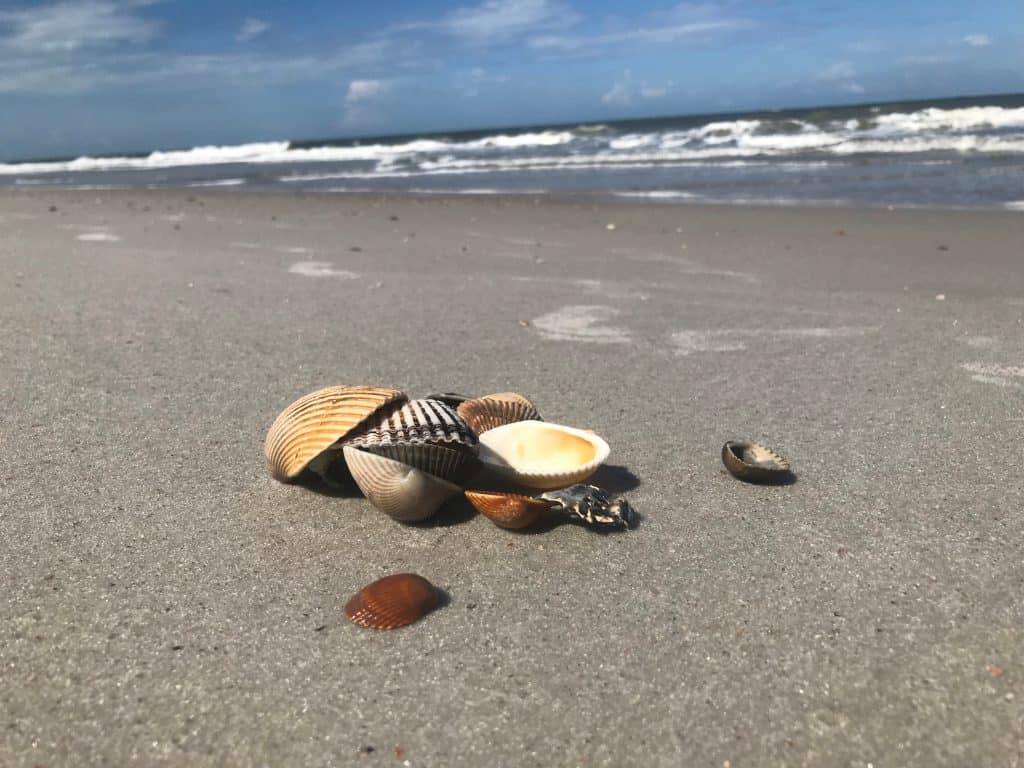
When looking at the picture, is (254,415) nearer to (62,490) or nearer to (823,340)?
(62,490)

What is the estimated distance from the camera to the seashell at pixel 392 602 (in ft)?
6.31

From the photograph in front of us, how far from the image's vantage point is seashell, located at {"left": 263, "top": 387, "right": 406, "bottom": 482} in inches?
94.1

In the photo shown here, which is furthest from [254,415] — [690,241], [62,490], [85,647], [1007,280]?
[690,241]

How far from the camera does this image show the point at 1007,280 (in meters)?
6.08

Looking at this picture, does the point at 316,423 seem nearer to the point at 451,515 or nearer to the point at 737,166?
the point at 451,515

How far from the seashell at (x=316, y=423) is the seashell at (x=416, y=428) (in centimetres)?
4

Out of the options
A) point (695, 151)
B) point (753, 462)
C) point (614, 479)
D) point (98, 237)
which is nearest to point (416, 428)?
point (614, 479)

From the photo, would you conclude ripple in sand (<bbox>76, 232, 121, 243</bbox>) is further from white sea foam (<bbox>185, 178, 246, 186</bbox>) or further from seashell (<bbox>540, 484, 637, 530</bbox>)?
A: white sea foam (<bbox>185, 178, 246, 186</bbox>)

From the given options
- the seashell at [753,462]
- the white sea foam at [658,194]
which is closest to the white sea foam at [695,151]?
the white sea foam at [658,194]

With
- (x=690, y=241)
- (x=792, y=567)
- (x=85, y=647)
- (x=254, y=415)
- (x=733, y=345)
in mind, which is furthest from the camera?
(x=690, y=241)

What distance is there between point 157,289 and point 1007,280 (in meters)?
5.85

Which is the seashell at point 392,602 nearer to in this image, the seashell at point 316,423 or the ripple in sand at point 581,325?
the seashell at point 316,423

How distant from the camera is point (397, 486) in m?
2.27

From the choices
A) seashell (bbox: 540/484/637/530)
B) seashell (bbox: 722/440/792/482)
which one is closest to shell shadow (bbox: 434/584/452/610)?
seashell (bbox: 540/484/637/530)
